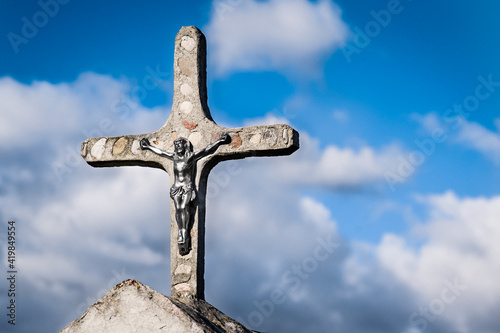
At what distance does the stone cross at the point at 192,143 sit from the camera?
7.17 metres

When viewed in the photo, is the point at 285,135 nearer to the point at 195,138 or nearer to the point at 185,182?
the point at 195,138

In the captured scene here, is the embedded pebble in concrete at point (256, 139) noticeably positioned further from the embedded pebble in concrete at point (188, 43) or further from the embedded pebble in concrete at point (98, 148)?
the embedded pebble in concrete at point (98, 148)

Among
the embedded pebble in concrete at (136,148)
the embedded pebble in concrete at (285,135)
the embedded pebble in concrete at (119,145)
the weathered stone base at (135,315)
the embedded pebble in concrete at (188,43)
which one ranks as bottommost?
the weathered stone base at (135,315)

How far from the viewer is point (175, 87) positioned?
7.80 m

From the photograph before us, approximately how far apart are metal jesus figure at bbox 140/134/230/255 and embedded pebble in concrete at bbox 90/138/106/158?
1.05m

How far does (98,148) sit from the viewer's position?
8.05 m

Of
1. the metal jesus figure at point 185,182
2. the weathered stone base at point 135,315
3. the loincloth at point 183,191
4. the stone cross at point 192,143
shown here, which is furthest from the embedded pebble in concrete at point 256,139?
the weathered stone base at point 135,315

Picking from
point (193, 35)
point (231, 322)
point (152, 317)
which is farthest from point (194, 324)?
point (193, 35)

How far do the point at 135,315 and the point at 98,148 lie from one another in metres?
4.23

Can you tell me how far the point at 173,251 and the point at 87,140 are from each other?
189 cm

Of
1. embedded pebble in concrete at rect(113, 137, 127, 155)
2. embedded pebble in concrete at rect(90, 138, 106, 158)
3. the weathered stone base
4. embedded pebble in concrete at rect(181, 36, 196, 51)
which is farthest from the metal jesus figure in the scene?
the weathered stone base

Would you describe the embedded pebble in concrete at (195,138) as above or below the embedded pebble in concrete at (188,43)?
below

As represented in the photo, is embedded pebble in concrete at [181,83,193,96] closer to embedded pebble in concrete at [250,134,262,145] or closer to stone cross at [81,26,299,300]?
stone cross at [81,26,299,300]

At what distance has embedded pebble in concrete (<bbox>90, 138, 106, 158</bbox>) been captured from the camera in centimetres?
802
